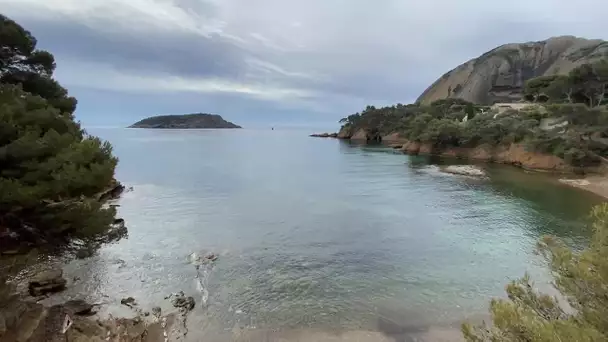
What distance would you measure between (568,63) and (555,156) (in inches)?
3423

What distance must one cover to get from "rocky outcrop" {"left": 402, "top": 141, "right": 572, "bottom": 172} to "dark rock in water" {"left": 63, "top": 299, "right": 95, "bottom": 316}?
146 feet

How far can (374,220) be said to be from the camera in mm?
23953

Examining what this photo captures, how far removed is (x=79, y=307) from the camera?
1128cm

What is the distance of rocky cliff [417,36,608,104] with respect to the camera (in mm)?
118312

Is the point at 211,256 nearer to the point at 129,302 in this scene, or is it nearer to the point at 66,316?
the point at 129,302

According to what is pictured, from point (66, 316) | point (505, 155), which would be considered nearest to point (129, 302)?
point (66, 316)

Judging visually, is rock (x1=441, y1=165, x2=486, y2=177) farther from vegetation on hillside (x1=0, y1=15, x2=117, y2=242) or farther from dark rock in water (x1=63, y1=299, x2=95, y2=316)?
dark rock in water (x1=63, y1=299, x2=95, y2=316)

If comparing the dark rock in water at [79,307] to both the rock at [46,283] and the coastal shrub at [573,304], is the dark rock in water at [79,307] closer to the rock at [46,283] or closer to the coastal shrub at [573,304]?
the rock at [46,283]

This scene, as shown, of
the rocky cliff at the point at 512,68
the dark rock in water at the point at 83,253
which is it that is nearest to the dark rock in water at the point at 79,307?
the dark rock in water at the point at 83,253

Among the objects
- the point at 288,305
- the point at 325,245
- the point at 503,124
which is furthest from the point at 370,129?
the point at 288,305

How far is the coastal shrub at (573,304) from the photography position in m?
4.62

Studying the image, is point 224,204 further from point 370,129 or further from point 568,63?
point 568,63

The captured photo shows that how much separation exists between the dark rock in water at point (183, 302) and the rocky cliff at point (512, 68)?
4806 inches

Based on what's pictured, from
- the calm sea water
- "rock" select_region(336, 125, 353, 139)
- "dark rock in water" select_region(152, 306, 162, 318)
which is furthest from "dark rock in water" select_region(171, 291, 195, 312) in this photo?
"rock" select_region(336, 125, 353, 139)
